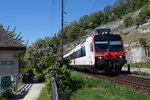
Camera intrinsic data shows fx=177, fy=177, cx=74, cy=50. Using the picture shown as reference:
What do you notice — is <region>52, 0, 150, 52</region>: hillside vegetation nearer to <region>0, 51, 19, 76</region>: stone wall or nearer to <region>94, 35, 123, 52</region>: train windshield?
<region>94, 35, 123, 52</region>: train windshield

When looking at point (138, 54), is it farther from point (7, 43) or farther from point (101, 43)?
point (7, 43)

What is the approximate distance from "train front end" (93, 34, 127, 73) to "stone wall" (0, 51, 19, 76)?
6.42 m

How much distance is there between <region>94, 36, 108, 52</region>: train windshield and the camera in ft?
46.4

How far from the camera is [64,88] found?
8.14 meters

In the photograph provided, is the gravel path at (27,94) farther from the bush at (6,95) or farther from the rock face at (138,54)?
the rock face at (138,54)

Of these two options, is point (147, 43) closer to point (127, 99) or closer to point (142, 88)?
point (142, 88)

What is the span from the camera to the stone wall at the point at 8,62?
13578 millimetres

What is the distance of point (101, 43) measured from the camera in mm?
14422

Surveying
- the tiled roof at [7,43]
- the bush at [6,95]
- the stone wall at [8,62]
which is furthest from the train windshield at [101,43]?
the bush at [6,95]

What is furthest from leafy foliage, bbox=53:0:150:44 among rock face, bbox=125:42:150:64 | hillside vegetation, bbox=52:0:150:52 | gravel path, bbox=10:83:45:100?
gravel path, bbox=10:83:45:100

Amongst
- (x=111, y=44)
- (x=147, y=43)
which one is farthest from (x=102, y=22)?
(x=111, y=44)

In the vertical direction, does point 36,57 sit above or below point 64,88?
above

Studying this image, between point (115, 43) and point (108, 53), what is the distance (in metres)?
1.24

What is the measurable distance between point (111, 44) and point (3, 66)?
8.70m
